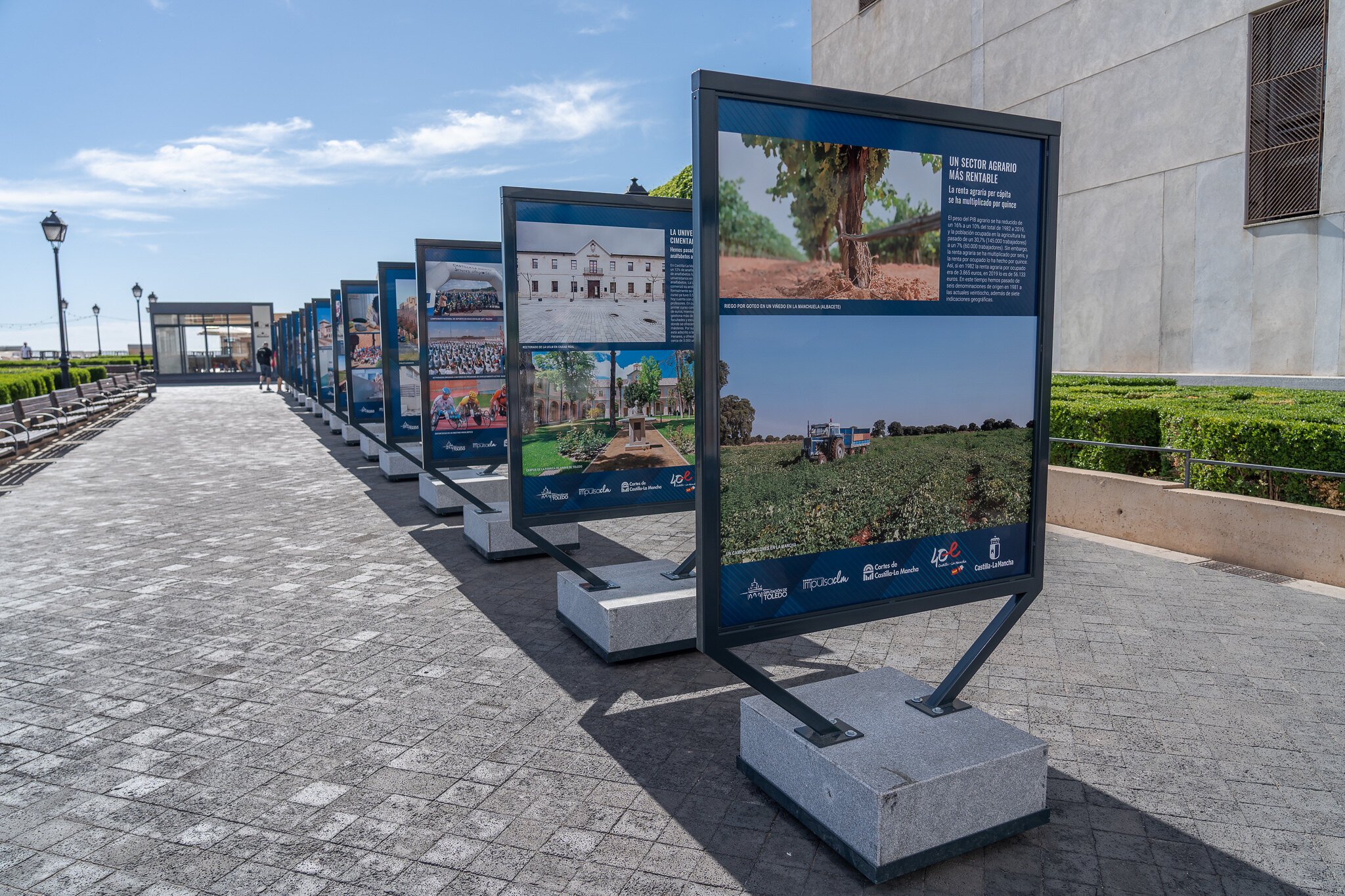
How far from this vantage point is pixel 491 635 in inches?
232

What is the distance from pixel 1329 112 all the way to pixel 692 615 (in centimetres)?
1300

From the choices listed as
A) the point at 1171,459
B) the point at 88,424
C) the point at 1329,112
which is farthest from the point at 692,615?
the point at 88,424

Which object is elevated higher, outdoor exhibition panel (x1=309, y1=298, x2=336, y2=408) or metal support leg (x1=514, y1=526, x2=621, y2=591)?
outdoor exhibition panel (x1=309, y1=298, x2=336, y2=408)

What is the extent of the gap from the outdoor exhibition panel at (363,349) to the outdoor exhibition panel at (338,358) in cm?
337

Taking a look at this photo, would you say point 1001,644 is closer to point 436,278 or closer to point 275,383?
point 436,278

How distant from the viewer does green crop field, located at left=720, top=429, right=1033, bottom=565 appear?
3.25 m

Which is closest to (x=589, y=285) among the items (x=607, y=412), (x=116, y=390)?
(x=607, y=412)

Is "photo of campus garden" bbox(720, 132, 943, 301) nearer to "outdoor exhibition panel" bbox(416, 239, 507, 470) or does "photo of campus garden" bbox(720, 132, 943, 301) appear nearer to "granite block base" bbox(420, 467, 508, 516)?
"outdoor exhibition panel" bbox(416, 239, 507, 470)

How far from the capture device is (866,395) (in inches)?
133

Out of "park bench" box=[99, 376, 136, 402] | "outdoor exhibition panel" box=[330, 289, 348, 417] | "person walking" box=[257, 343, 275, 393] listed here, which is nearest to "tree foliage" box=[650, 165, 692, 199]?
"outdoor exhibition panel" box=[330, 289, 348, 417]

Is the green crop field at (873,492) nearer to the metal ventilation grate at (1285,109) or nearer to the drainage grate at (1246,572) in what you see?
the drainage grate at (1246,572)

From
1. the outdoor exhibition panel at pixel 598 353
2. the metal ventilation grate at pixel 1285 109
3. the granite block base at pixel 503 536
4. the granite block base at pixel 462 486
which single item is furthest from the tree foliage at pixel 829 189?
the metal ventilation grate at pixel 1285 109

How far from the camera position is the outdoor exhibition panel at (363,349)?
42.8 ft

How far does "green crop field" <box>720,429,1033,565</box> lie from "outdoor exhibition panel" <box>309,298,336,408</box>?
1670cm
